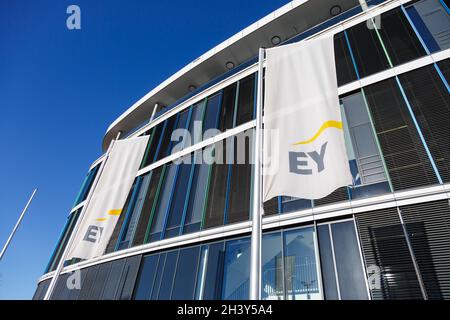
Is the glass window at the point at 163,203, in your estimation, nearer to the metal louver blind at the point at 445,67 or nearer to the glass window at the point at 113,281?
the glass window at the point at 113,281

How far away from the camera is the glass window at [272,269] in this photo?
884 cm

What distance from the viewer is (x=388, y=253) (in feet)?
25.9

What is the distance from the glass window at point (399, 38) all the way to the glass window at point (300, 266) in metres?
8.69

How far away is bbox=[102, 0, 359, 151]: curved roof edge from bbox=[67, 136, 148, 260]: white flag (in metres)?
11.8

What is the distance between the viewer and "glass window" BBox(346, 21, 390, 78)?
461 inches

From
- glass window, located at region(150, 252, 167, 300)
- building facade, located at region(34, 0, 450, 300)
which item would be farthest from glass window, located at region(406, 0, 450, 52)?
glass window, located at region(150, 252, 167, 300)

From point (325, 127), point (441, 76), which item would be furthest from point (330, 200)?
point (441, 76)

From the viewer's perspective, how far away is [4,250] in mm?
17391

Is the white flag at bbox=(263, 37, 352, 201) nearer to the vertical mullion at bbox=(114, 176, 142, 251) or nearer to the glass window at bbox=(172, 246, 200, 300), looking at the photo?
the glass window at bbox=(172, 246, 200, 300)

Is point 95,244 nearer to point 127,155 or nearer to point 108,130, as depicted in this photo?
point 127,155

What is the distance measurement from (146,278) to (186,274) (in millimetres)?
2677

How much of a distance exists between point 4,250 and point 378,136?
77.5ft

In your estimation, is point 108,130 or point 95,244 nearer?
point 95,244

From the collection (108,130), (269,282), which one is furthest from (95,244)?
(108,130)
